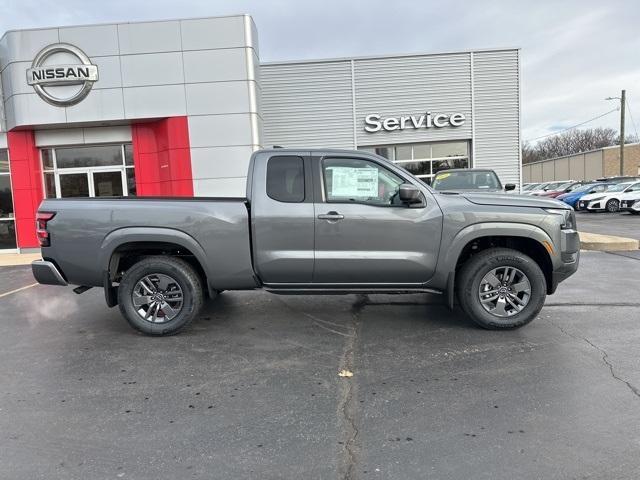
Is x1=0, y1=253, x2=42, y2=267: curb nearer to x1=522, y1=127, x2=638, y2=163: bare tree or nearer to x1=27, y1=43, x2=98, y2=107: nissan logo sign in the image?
x1=27, y1=43, x2=98, y2=107: nissan logo sign

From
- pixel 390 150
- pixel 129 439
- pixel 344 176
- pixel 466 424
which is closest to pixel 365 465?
pixel 466 424

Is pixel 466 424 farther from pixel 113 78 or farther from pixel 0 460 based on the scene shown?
pixel 113 78

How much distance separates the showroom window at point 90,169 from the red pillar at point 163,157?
0.47 m

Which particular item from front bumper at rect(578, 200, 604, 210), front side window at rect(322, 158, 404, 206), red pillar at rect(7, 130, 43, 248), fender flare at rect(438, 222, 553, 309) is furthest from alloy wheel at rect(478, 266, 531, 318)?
front bumper at rect(578, 200, 604, 210)

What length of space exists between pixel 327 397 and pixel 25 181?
46.3 ft

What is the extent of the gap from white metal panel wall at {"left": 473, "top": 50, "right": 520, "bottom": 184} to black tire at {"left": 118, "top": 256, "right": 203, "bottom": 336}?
14496mm

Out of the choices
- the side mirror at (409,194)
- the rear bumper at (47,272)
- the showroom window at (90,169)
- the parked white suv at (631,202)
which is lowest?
the parked white suv at (631,202)

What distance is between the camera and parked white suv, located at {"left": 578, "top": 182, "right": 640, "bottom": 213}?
2455 centimetres

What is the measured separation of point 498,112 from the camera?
1773 cm

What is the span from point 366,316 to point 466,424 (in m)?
2.81

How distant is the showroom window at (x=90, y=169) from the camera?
15211 millimetres

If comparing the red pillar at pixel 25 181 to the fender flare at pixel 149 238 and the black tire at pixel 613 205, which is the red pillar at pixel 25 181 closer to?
the fender flare at pixel 149 238

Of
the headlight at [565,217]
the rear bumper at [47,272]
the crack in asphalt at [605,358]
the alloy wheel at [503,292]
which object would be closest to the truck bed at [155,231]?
the rear bumper at [47,272]

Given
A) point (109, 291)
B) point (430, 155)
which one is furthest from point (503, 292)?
point (430, 155)
